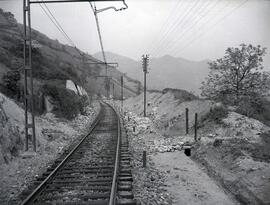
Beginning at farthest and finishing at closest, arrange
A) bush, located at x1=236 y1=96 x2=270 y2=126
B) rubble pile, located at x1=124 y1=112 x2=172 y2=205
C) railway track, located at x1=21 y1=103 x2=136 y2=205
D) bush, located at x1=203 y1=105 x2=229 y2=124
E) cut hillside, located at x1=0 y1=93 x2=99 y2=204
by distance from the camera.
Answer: bush, located at x1=236 y1=96 x2=270 y2=126
bush, located at x1=203 y1=105 x2=229 y2=124
cut hillside, located at x1=0 y1=93 x2=99 y2=204
rubble pile, located at x1=124 y1=112 x2=172 y2=205
railway track, located at x1=21 y1=103 x2=136 y2=205

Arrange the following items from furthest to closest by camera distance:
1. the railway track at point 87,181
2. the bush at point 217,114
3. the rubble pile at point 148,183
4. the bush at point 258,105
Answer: the bush at point 258,105, the bush at point 217,114, the rubble pile at point 148,183, the railway track at point 87,181

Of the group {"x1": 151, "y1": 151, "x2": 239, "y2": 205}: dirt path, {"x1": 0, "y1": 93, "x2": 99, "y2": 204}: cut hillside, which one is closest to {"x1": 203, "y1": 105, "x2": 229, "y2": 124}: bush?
{"x1": 151, "y1": 151, "x2": 239, "y2": 205}: dirt path

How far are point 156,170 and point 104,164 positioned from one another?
6.87 ft

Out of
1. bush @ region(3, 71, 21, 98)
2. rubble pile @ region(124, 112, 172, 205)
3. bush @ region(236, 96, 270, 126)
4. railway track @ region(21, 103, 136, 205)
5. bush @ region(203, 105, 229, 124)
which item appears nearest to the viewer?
railway track @ region(21, 103, 136, 205)

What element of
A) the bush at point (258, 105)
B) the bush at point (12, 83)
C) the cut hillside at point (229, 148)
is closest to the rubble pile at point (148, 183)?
the cut hillside at point (229, 148)

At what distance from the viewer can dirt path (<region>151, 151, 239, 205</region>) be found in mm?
8836

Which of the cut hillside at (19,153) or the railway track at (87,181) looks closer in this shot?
the railway track at (87,181)

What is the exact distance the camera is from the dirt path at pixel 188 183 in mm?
8836

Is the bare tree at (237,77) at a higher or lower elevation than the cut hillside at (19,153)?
higher

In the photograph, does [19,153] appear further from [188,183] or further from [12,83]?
[12,83]

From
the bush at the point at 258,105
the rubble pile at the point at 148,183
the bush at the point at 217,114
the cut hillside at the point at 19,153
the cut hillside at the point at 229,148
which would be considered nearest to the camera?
the rubble pile at the point at 148,183

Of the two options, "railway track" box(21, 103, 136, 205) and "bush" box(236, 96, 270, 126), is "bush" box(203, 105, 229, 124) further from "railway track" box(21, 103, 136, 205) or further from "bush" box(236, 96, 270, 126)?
"railway track" box(21, 103, 136, 205)

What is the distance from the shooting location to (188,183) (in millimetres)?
10312

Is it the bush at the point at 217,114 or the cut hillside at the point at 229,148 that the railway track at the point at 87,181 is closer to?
the cut hillside at the point at 229,148
